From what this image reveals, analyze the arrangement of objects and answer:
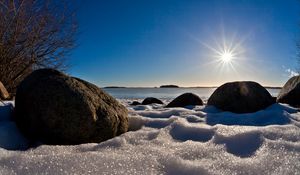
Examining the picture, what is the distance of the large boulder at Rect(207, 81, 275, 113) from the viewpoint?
189 inches

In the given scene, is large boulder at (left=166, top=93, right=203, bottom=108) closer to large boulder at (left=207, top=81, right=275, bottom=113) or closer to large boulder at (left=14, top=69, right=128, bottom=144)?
large boulder at (left=207, top=81, right=275, bottom=113)

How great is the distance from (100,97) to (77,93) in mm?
409

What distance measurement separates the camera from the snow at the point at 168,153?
1.44 meters

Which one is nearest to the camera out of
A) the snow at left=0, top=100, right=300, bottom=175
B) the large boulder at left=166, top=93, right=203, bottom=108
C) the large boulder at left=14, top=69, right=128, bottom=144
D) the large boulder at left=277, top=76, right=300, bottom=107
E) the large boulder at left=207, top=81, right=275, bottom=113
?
the snow at left=0, top=100, right=300, bottom=175

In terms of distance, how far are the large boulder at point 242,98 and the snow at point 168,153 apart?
2538mm

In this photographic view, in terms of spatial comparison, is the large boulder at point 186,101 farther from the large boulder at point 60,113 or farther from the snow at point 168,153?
the large boulder at point 60,113

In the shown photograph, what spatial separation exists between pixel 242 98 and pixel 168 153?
3574 mm

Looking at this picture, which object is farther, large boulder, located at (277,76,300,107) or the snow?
large boulder, located at (277,76,300,107)

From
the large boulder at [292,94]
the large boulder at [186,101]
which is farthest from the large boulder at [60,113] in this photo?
the large boulder at [292,94]

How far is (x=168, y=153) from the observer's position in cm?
170

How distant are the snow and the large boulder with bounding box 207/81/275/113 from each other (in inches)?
99.9

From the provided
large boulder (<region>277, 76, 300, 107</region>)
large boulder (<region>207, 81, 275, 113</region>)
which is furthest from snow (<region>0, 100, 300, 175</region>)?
large boulder (<region>277, 76, 300, 107</region>)

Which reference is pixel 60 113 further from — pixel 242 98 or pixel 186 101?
pixel 186 101

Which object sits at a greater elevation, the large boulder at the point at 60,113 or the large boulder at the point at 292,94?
the large boulder at the point at 292,94
